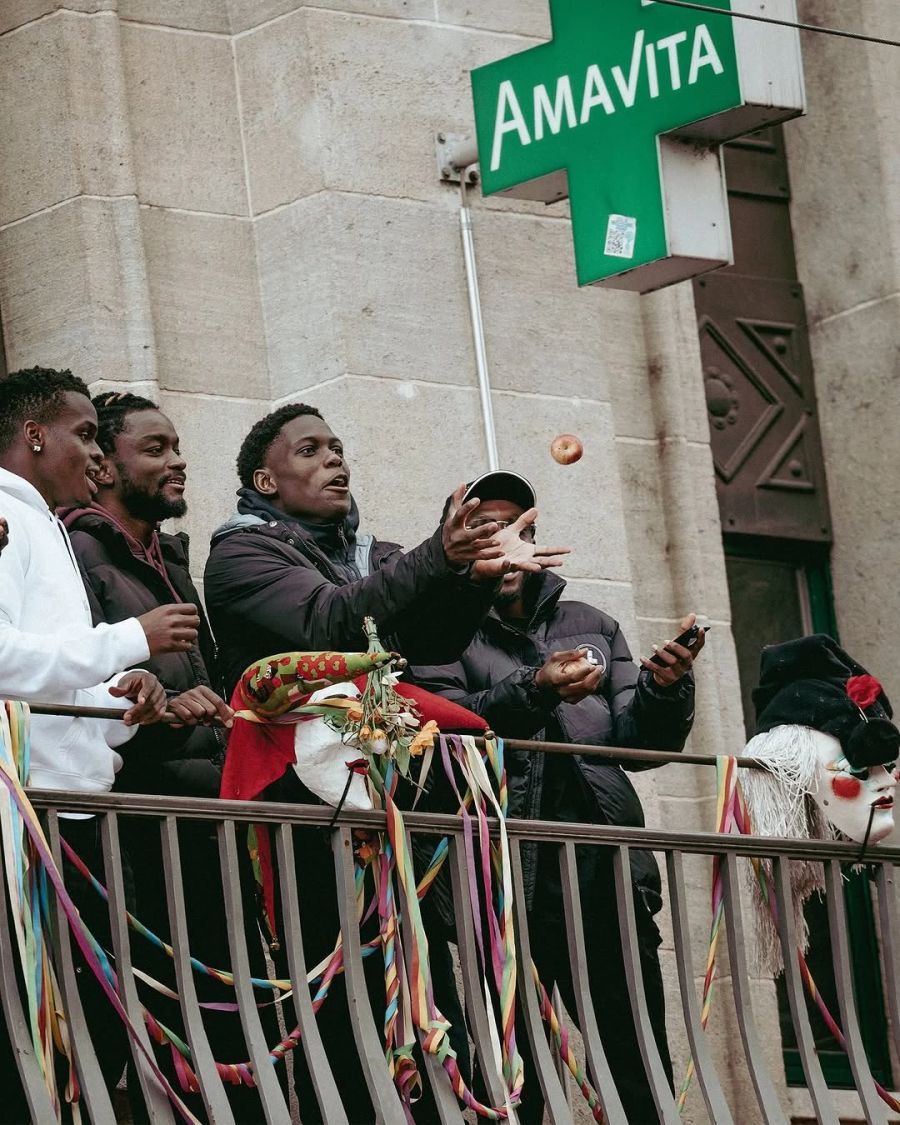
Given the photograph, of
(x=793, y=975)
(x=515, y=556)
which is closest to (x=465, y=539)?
(x=515, y=556)

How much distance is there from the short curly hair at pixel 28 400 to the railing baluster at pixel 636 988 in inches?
78.5

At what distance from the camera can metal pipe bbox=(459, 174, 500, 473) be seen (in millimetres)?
10570

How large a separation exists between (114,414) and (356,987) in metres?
1.95

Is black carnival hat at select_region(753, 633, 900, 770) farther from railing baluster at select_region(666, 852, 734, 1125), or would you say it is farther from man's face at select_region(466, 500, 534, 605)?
man's face at select_region(466, 500, 534, 605)

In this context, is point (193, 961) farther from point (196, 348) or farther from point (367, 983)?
point (196, 348)

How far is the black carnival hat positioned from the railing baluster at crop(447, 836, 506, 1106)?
146 centimetres

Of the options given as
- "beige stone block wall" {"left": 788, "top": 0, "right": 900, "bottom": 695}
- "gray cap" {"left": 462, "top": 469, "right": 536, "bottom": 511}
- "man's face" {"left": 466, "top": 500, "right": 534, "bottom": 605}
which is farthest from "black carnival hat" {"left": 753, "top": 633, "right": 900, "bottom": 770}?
"beige stone block wall" {"left": 788, "top": 0, "right": 900, "bottom": 695}

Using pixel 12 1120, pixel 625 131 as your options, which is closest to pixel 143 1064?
pixel 12 1120

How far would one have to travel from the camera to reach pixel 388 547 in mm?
8852

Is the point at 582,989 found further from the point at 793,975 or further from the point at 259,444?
the point at 259,444

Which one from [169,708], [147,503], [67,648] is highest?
[147,503]

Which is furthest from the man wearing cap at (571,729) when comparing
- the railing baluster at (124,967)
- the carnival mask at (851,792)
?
the railing baluster at (124,967)

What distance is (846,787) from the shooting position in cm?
884

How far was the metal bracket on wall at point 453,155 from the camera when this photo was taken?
10.7 meters
